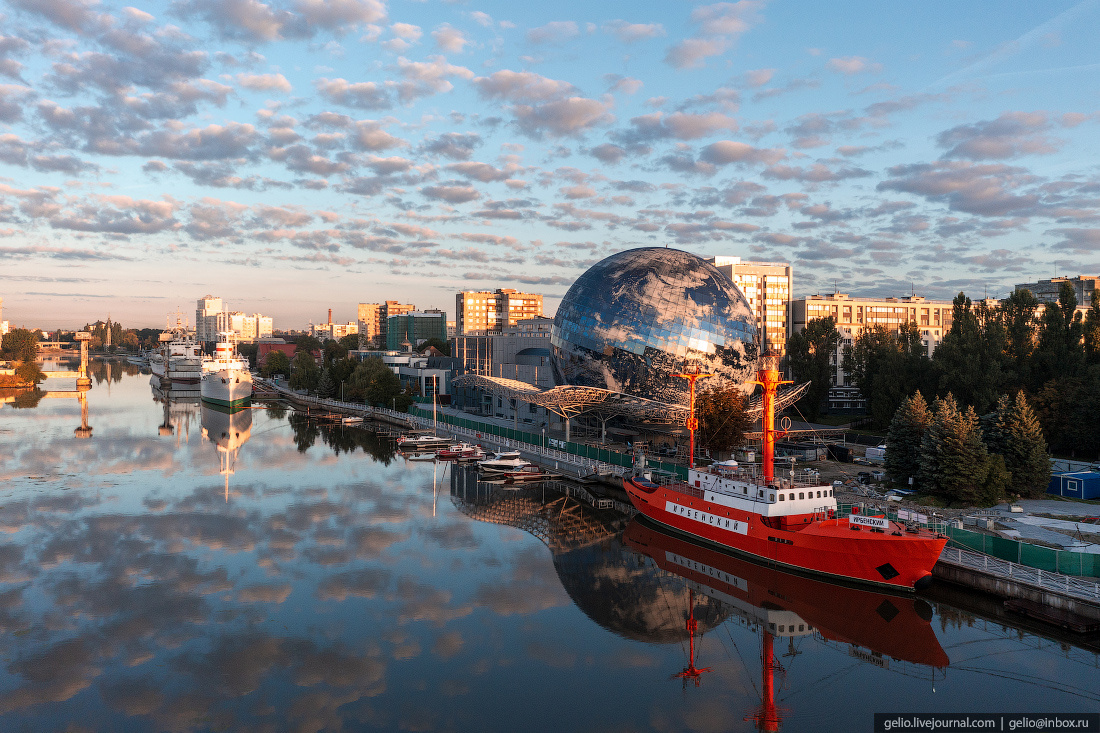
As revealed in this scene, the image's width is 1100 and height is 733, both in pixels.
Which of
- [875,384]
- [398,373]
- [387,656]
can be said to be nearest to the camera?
[387,656]

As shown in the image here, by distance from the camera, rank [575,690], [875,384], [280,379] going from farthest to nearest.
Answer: [280,379] → [875,384] → [575,690]

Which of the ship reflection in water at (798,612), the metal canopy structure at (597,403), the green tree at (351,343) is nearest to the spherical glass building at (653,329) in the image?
the metal canopy structure at (597,403)

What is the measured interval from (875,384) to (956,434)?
30.7 metres

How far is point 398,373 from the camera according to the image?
99938 mm

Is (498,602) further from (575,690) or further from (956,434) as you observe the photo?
(956,434)

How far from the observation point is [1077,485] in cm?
3416

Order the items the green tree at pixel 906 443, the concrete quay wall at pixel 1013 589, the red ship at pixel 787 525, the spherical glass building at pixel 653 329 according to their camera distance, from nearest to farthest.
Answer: the concrete quay wall at pixel 1013 589 < the red ship at pixel 787 525 < the green tree at pixel 906 443 < the spherical glass building at pixel 653 329

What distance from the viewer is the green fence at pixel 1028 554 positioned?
22516 millimetres

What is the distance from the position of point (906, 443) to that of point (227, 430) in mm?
65625

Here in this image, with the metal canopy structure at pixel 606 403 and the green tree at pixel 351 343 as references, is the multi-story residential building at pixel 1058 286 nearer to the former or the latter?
the metal canopy structure at pixel 606 403

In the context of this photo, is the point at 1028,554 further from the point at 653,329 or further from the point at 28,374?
the point at 28,374

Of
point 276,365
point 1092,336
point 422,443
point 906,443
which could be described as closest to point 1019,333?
point 1092,336

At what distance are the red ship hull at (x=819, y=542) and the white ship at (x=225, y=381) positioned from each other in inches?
3073

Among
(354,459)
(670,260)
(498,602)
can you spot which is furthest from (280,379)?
(498,602)
